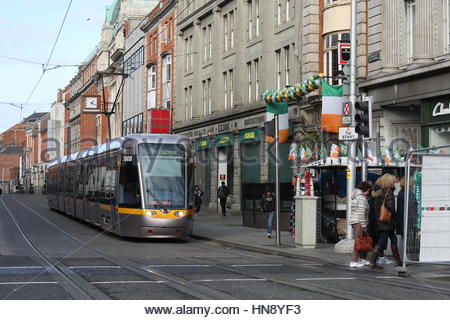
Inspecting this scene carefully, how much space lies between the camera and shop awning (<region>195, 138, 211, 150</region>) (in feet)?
152

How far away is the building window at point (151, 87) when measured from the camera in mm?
59784

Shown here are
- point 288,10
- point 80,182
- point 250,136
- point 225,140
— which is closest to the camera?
point 80,182

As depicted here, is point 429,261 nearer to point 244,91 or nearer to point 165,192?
point 165,192

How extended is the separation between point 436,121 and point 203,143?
80.5ft

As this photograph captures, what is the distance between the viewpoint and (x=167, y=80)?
5578 centimetres

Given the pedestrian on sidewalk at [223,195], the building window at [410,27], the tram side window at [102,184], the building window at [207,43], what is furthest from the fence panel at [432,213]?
the building window at [207,43]

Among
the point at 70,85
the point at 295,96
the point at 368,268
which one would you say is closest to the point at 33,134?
the point at 70,85

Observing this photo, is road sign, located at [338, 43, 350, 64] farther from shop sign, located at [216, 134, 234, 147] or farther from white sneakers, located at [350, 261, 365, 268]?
shop sign, located at [216, 134, 234, 147]

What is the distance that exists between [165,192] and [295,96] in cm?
867

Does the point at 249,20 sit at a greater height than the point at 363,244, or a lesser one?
greater

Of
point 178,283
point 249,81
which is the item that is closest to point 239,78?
point 249,81

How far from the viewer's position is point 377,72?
27172 millimetres

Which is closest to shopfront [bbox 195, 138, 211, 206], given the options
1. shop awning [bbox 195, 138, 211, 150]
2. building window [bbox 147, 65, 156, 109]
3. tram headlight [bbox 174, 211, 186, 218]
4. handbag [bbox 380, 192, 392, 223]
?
shop awning [bbox 195, 138, 211, 150]

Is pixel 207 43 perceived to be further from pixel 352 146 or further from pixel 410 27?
pixel 352 146
